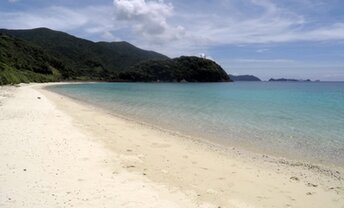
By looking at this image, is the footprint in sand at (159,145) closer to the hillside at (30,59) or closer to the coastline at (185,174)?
the coastline at (185,174)

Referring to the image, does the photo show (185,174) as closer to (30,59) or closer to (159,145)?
(159,145)

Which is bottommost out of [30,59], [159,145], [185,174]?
[159,145]

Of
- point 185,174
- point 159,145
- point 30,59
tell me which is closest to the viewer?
point 185,174

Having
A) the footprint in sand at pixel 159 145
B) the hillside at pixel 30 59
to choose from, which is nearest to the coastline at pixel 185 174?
the footprint in sand at pixel 159 145

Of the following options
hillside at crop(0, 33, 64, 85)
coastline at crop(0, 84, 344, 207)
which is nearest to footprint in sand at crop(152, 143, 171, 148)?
coastline at crop(0, 84, 344, 207)

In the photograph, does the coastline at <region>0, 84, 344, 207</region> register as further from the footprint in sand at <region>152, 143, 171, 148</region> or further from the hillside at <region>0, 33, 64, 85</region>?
the hillside at <region>0, 33, 64, 85</region>

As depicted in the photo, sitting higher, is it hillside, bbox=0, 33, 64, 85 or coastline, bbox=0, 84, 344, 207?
hillside, bbox=0, 33, 64, 85

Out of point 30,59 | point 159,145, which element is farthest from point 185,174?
point 30,59

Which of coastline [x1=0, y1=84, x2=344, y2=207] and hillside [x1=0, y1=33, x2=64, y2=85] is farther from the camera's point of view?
hillside [x1=0, y1=33, x2=64, y2=85]

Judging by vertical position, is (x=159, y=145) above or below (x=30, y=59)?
below

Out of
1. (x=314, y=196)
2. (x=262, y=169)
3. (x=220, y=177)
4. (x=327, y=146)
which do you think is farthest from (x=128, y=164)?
(x=327, y=146)

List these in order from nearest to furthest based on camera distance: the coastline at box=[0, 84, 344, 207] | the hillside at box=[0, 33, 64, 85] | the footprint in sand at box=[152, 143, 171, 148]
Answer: the coastline at box=[0, 84, 344, 207], the footprint in sand at box=[152, 143, 171, 148], the hillside at box=[0, 33, 64, 85]

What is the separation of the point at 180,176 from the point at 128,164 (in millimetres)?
1655

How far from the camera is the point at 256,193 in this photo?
763 cm
